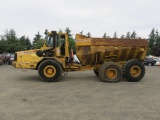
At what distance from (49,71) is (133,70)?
15.7 feet

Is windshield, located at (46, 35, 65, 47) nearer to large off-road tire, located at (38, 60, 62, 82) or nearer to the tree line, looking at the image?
large off-road tire, located at (38, 60, 62, 82)

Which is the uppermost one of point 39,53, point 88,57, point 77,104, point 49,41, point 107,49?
point 49,41

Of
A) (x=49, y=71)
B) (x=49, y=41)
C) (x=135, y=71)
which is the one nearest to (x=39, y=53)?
(x=49, y=41)

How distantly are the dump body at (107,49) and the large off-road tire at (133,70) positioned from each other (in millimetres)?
647

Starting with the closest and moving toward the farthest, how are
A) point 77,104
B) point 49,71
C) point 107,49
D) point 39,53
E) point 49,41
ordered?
point 77,104 < point 49,71 < point 39,53 < point 107,49 < point 49,41

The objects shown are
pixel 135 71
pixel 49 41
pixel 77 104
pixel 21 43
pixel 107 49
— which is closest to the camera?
pixel 77 104

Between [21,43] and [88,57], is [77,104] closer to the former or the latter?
[88,57]

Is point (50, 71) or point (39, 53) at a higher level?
point (39, 53)

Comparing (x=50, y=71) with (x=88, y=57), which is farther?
(x=88, y=57)

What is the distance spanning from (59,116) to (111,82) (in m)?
7.66

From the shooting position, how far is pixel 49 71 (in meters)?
14.3

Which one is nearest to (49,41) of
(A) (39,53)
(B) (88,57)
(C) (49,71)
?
(A) (39,53)

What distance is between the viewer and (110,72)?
48.4ft

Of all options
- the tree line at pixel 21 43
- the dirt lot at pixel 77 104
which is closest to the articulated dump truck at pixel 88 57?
the dirt lot at pixel 77 104
